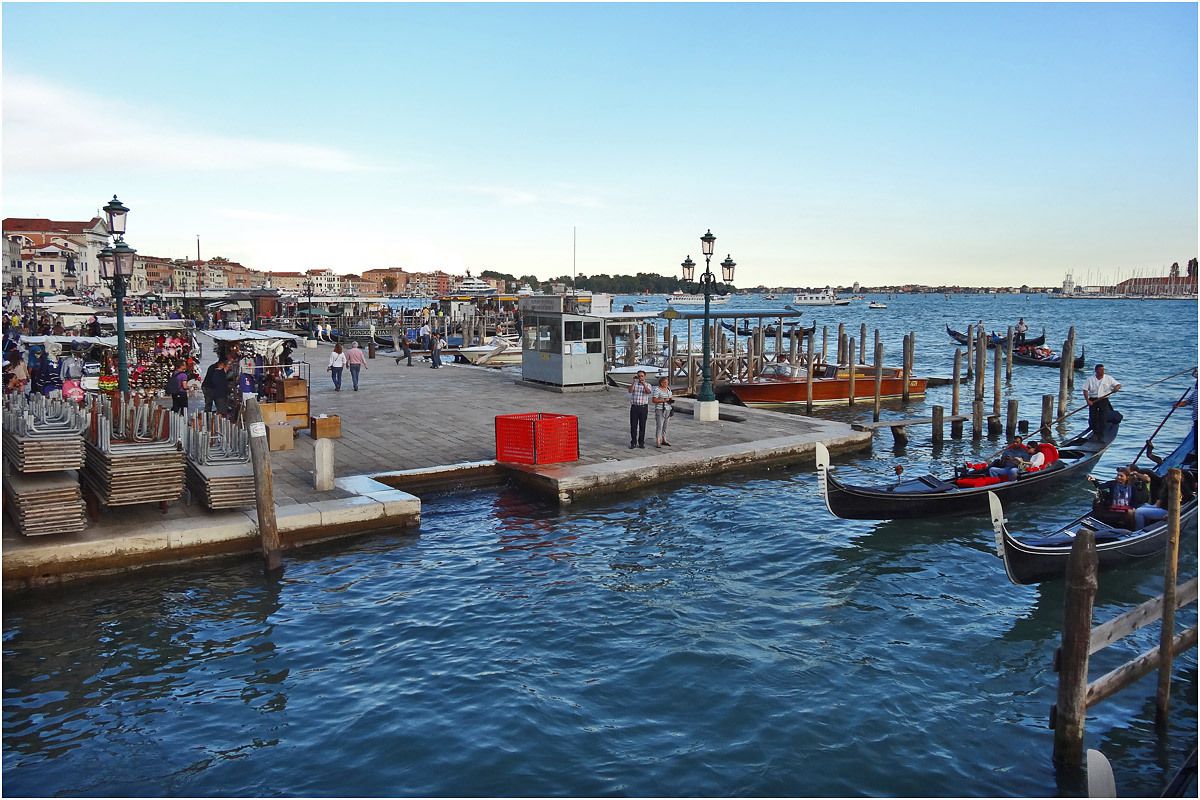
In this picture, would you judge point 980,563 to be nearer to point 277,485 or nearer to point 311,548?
point 311,548

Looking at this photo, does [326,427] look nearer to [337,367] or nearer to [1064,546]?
[337,367]

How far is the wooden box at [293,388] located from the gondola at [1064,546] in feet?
41.5

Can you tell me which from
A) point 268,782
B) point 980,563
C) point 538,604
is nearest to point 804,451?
point 980,563

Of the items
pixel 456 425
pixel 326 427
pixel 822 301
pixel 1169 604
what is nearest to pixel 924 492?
pixel 1169 604

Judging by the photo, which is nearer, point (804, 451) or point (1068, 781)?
point (1068, 781)

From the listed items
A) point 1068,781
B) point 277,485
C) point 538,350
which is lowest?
point 1068,781

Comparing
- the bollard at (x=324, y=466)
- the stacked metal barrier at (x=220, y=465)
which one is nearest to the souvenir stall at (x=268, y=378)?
the bollard at (x=324, y=466)

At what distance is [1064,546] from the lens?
1086 centimetres

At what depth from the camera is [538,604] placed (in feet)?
33.2

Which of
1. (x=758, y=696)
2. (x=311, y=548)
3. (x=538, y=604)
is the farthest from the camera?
(x=311, y=548)

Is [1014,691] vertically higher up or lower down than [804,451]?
lower down

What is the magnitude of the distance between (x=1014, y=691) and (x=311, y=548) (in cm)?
866

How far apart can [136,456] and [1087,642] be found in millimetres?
10477

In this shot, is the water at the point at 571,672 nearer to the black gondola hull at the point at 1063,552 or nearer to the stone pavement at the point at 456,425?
the black gondola hull at the point at 1063,552
